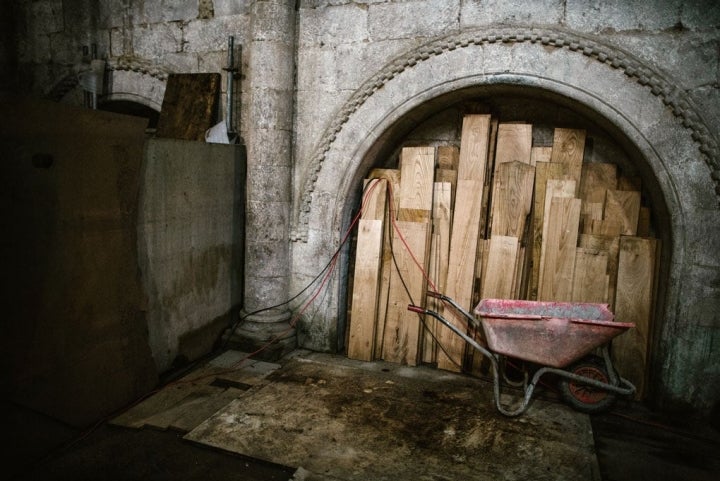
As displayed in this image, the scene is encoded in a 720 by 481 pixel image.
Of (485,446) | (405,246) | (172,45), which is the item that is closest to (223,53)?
(172,45)

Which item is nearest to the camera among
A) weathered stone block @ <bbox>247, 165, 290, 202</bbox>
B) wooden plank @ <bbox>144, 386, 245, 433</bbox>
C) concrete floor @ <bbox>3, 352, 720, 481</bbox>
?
concrete floor @ <bbox>3, 352, 720, 481</bbox>

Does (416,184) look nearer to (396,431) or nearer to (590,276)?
(590,276)

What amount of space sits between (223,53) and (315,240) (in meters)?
2.28

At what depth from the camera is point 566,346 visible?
3385 mm

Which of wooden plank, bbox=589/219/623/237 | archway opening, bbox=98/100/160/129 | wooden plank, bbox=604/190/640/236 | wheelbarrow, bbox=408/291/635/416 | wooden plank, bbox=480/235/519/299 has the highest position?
archway opening, bbox=98/100/160/129

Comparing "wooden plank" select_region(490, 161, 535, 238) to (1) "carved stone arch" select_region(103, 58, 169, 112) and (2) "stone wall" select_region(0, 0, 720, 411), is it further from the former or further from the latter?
(1) "carved stone arch" select_region(103, 58, 169, 112)

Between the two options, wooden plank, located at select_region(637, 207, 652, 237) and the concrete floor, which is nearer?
the concrete floor

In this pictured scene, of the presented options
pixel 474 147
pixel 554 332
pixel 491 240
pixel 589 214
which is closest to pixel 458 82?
pixel 474 147

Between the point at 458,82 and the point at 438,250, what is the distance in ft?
5.22

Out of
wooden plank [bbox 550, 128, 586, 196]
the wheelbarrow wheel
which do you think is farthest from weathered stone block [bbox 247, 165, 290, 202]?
the wheelbarrow wheel

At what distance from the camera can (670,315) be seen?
3.48 m

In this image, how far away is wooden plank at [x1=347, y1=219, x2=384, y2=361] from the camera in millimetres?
4406

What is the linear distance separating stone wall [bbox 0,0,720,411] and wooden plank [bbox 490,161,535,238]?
27.2 inches

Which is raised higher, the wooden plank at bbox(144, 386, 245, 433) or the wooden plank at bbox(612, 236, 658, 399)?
the wooden plank at bbox(612, 236, 658, 399)
